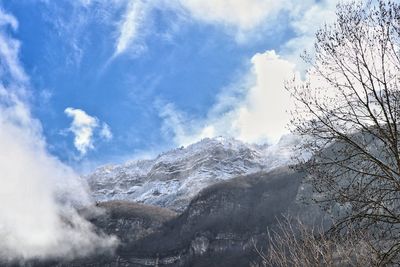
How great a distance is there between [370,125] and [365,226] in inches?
117

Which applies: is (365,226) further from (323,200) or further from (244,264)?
(244,264)

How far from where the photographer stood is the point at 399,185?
14.4m

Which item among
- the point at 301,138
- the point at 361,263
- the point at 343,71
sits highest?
the point at 343,71

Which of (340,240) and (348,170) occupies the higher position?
(348,170)

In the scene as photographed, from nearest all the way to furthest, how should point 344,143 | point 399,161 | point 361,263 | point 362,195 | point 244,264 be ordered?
point 399,161
point 362,195
point 344,143
point 361,263
point 244,264

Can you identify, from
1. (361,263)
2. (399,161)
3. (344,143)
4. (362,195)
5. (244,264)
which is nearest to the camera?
(399,161)

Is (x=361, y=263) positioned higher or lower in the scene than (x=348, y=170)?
lower

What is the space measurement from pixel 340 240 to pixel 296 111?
4.22 m

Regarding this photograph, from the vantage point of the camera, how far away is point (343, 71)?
16.6 m

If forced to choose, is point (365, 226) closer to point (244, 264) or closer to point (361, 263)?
point (361, 263)

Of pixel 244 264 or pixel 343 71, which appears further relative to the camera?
pixel 244 264

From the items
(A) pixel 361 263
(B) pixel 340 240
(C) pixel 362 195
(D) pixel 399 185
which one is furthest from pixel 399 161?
(A) pixel 361 263

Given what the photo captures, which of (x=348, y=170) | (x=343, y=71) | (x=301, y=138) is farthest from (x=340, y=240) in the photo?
(x=343, y=71)

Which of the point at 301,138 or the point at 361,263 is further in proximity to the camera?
the point at 361,263
